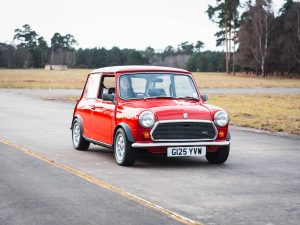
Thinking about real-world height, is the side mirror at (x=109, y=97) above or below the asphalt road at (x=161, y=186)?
above

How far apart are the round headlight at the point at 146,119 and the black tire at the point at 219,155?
1.39 meters

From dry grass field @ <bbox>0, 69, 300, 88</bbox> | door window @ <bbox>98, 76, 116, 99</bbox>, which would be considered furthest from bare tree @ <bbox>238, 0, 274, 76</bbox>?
door window @ <bbox>98, 76, 116, 99</bbox>

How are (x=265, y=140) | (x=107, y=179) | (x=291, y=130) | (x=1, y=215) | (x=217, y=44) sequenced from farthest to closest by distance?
1. (x=217, y=44)
2. (x=291, y=130)
3. (x=265, y=140)
4. (x=107, y=179)
5. (x=1, y=215)

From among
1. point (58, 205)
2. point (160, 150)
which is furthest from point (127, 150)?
point (58, 205)

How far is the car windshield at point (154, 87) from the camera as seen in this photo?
34.1 ft

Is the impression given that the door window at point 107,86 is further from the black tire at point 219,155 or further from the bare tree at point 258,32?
the bare tree at point 258,32

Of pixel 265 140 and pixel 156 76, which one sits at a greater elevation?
pixel 156 76

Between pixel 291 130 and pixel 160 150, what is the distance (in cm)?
776

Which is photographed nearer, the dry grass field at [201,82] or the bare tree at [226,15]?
the dry grass field at [201,82]

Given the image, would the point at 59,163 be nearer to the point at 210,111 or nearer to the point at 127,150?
the point at 127,150

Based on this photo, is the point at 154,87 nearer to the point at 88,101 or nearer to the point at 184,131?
the point at 184,131

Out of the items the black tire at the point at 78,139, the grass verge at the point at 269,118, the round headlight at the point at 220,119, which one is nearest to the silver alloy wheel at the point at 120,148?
the round headlight at the point at 220,119

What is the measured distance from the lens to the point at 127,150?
9562 millimetres

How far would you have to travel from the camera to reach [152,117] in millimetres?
9453
